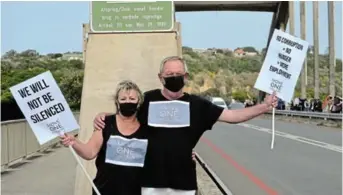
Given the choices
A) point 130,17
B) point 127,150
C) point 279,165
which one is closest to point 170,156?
point 127,150

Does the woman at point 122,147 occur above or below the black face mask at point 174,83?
below

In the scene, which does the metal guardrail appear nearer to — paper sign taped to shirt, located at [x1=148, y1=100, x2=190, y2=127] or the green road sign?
the green road sign

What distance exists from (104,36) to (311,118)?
88.4 ft

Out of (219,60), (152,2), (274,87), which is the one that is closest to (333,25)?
(152,2)

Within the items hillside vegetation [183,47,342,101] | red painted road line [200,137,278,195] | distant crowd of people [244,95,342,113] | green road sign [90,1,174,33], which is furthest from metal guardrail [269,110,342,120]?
hillside vegetation [183,47,342,101]

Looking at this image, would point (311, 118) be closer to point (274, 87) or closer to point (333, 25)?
Answer: point (333, 25)

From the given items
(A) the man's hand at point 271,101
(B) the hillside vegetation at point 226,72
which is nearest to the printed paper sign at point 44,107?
(A) the man's hand at point 271,101

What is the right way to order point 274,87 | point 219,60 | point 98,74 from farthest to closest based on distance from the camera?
point 219,60 → point 98,74 → point 274,87

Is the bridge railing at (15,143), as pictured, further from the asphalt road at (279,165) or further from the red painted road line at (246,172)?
the red painted road line at (246,172)

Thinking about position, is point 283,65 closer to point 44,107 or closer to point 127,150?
point 127,150

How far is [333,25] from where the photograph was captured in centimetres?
4234

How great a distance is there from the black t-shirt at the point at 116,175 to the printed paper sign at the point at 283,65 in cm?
124

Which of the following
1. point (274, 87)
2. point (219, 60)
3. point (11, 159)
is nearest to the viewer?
point (274, 87)

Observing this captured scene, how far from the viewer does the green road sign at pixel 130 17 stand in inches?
352
